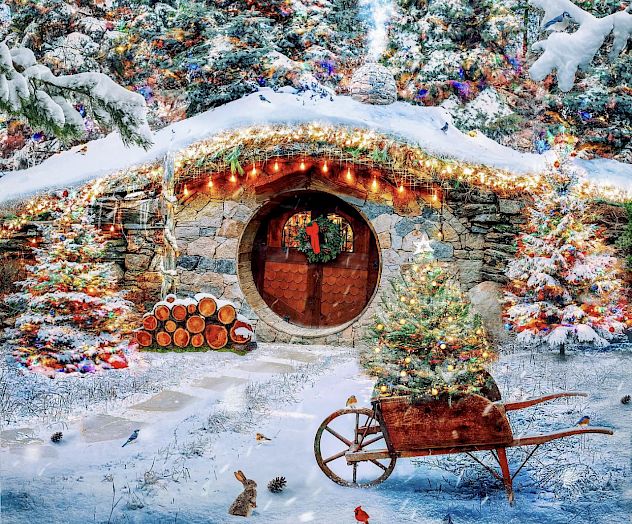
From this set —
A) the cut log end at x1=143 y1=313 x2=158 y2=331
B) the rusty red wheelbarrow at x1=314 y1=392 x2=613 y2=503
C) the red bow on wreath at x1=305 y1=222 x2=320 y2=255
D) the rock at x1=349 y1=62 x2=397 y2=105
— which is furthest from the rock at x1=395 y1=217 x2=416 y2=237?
the rusty red wheelbarrow at x1=314 y1=392 x2=613 y2=503

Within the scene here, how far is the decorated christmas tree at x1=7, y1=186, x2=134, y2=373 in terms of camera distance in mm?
4270

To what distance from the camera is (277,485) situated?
245 cm

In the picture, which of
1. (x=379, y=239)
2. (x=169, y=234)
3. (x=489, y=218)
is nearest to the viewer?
→ (x=489, y=218)

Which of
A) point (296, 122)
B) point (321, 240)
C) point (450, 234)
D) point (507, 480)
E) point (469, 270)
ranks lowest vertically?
point (507, 480)

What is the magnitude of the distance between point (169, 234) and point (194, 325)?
1132mm

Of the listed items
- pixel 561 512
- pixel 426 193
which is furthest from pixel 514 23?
pixel 561 512

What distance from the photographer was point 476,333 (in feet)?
8.89

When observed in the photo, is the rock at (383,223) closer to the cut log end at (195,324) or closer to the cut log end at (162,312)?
the cut log end at (195,324)

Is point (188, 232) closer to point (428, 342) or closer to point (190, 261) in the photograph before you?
point (190, 261)

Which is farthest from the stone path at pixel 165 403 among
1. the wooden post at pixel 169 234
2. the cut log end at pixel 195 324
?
the wooden post at pixel 169 234

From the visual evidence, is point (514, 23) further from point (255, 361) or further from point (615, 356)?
point (255, 361)

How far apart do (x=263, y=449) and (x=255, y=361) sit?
88.5 inches

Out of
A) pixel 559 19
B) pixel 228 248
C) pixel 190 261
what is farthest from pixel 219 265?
pixel 559 19

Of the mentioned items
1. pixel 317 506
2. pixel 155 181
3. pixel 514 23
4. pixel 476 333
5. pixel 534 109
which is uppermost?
pixel 514 23
